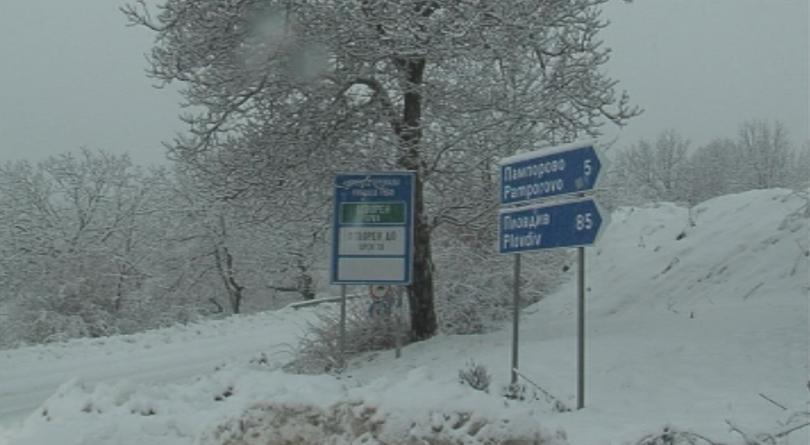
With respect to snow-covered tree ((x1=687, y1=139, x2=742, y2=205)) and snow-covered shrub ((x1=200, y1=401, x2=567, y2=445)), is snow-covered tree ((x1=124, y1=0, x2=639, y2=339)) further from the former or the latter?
snow-covered tree ((x1=687, y1=139, x2=742, y2=205))

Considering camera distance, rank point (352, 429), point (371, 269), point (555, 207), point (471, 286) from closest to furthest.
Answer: point (352, 429) → point (555, 207) → point (371, 269) → point (471, 286)

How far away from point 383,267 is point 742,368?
4.53 metres

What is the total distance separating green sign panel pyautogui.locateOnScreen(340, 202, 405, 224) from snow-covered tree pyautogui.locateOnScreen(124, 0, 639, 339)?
660 mm

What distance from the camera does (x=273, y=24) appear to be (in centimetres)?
954

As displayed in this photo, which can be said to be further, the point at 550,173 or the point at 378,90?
the point at 378,90

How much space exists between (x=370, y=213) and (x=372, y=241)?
35 centimetres

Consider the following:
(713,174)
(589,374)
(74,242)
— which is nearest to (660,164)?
(713,174)

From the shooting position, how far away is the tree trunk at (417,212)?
34.9ft

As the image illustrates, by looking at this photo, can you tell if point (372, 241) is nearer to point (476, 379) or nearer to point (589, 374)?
A: point (589, 374)

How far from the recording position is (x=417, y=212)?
444 inches

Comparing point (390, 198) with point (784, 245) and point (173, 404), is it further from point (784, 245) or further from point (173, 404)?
point (784, 245)

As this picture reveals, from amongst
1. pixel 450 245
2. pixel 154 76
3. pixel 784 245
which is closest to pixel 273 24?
pixel 154 76

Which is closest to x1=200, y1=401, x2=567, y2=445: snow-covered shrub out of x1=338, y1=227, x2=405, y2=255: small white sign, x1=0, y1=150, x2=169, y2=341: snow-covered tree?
x1=338, y1=227, x2=405, y2=255: small white sign

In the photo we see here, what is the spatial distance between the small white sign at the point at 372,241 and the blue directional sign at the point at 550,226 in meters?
2.76
